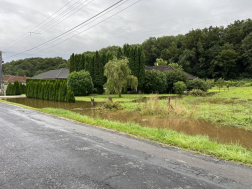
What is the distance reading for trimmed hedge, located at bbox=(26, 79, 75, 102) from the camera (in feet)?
78.1

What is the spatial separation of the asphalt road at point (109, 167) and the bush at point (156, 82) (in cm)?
2893

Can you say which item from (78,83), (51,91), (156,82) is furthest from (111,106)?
(156,82)

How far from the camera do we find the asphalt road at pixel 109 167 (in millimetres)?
3508

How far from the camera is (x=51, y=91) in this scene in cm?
2667

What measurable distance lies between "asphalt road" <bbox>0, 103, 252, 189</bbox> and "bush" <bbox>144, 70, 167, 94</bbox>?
2893 cm

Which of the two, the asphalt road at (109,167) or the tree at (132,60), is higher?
the tree at (132,60)

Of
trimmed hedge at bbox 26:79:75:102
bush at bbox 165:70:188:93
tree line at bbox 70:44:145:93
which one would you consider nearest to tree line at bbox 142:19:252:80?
bush at bbox 165:70:188:93

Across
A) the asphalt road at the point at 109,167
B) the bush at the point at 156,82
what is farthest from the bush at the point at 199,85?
the asphalt road at the point at 109,167

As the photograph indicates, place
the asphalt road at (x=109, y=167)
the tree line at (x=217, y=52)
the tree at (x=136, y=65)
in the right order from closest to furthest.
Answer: the asphalt road at (x=109, y=167) < the tree at (x=136, y=65) < the tree line at (x=217, y=52)

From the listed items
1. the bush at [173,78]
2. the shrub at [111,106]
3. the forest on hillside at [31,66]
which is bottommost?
the shrub at [111,106]

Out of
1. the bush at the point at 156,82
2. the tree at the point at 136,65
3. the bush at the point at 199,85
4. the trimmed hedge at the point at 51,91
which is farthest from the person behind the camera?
the tree at the point at 136,65

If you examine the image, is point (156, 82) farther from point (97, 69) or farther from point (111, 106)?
point (111, 106)

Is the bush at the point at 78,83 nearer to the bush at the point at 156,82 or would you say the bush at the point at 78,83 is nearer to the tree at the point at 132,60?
the tree at the point at 132,60

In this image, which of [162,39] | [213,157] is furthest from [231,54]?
[213,157]
